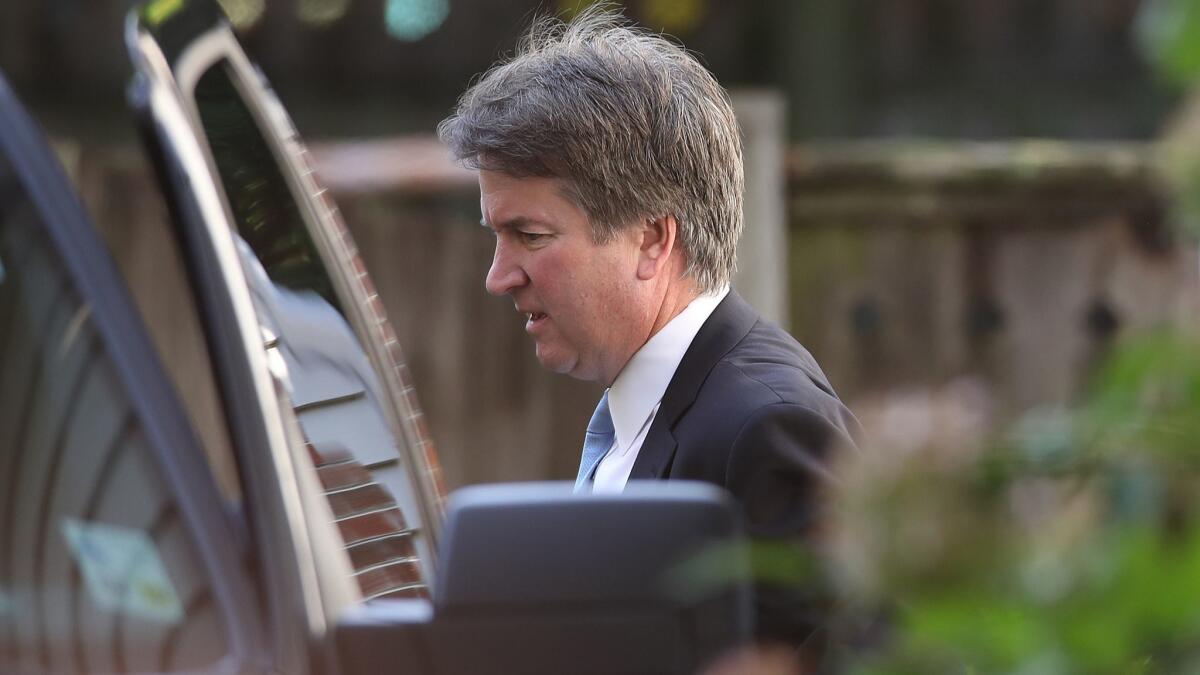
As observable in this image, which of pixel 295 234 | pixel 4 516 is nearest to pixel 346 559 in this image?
pixel 4 516

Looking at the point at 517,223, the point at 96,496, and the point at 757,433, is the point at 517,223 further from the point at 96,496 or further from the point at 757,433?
the point at 96,496

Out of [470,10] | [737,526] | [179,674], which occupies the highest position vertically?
Result: [470,10]

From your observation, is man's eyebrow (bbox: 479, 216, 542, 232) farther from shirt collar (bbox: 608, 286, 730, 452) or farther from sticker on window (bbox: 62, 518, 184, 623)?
sticker on window (bbox: 62, 518, 184, 623)

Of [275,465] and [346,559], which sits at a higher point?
[275,465]

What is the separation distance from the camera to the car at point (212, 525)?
1690 mm

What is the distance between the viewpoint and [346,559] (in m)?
1.99

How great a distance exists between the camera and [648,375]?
251 cm

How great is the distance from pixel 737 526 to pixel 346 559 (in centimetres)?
56

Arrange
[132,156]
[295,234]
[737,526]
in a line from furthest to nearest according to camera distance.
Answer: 1. [132,156]
2. [295,234]
3. [737,526]

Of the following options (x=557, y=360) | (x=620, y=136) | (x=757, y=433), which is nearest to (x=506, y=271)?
(x=557, y=360)

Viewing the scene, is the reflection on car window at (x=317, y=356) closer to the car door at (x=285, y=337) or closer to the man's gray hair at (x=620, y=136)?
the car door at (x=285, y=337)

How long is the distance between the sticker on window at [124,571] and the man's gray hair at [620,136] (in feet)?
3.13

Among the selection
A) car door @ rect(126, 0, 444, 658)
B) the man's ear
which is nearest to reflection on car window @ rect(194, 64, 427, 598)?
car door @ rect(126, 0, 444, 658)

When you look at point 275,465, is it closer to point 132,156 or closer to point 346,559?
point 346,559
